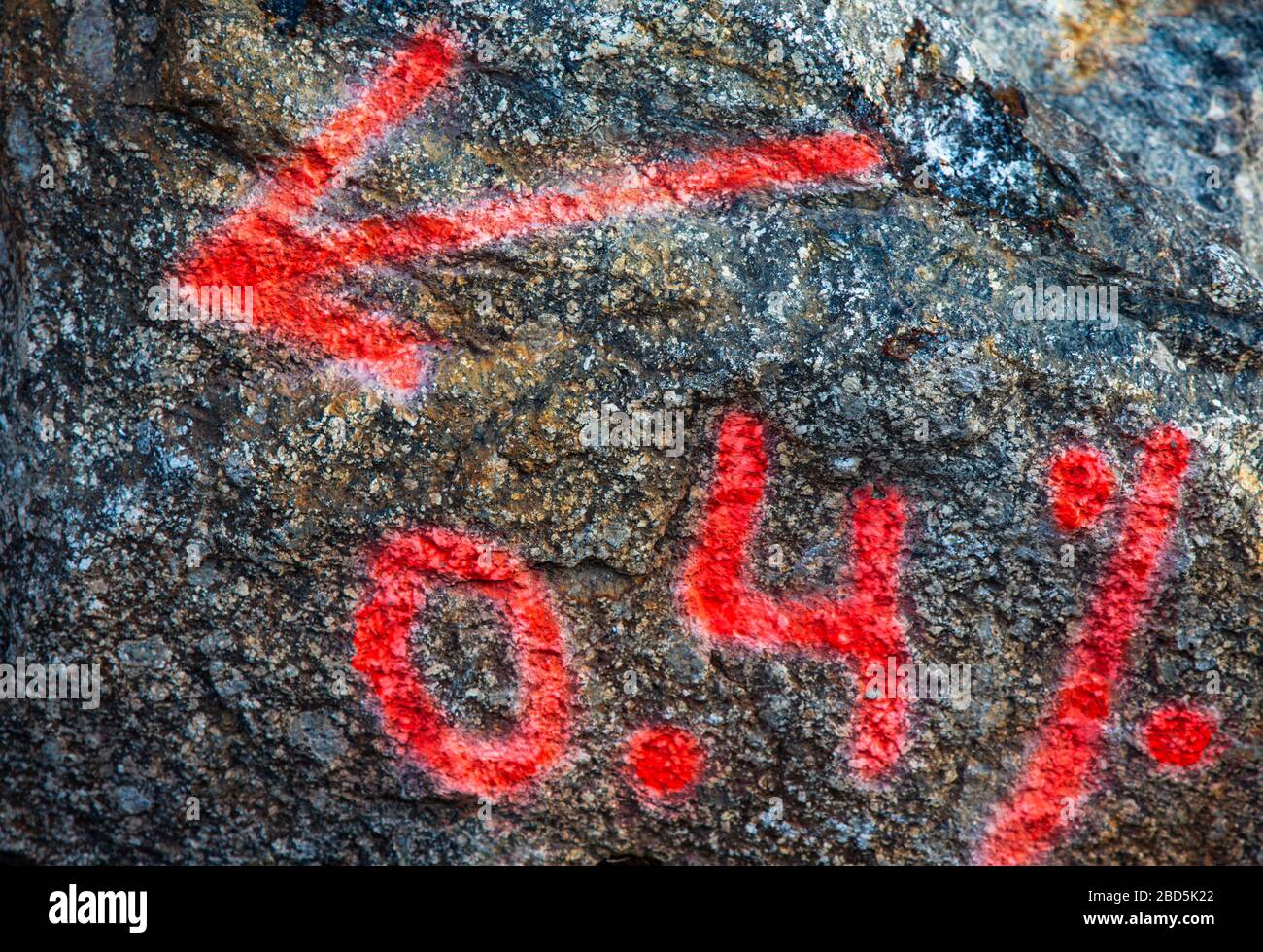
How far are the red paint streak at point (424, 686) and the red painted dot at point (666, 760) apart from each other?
0.17m

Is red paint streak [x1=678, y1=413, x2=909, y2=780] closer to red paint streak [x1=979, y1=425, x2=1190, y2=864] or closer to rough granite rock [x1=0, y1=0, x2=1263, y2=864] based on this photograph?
rough granite rock [x1=0, y1=0, x2=1263, y2=864]

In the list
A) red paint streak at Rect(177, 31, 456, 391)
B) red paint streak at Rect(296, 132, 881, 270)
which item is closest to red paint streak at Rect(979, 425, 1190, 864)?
red paint streak at Rect(296, 132, 881, 270)

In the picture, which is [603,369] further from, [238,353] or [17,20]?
[17,20]

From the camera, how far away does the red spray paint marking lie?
2.59 m

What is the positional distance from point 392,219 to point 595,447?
0.63 metres

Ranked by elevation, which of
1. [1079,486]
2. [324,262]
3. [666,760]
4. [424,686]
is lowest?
[666,760]

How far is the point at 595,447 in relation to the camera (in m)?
2.62

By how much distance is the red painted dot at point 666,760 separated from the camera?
8.96ft

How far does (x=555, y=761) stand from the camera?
2738 millimetres

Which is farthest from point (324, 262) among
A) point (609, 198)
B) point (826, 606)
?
point (826, 606)

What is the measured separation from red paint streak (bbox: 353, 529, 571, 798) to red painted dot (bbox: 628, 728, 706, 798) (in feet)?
0.55

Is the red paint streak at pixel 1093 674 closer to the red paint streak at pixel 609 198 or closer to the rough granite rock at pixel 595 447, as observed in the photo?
the rough granite rock at pixel 595 447

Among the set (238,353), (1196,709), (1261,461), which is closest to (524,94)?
(238,353)

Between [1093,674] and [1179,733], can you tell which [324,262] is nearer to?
[1093,674]
